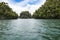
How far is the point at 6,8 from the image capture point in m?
127

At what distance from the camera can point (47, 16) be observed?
329 feet

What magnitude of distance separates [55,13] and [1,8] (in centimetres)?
4808

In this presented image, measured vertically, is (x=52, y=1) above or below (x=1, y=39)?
above

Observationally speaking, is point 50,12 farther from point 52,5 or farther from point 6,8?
point 6,8

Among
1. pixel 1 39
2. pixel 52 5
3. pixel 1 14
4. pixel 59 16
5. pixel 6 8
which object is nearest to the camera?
pixel 1 39

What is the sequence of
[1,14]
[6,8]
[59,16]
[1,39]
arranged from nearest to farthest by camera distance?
[1,39]
[59,16]
[1,14]
[6,8]

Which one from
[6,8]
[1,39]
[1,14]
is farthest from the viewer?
[6,8]

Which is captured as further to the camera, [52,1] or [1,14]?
[1,14]

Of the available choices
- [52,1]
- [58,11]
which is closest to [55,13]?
[58,11]

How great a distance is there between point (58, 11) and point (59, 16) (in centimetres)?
383

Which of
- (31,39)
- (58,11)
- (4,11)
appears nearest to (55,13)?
(58,11)

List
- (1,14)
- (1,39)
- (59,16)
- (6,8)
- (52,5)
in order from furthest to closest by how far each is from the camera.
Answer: (6,8)
(1,14)
(52,5)
(59,16)
(1,39)

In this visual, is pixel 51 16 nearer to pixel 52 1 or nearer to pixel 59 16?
pixel 59 16

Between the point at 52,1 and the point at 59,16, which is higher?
the point at 52,1
